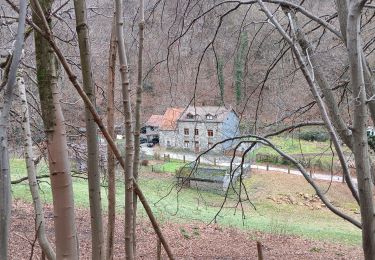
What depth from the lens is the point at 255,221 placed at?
1526 cm

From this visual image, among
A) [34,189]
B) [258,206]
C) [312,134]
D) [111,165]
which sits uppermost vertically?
[312,134]

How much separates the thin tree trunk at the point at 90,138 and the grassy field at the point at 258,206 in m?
9.14

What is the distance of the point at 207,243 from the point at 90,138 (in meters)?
10.8

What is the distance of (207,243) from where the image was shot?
11.4m

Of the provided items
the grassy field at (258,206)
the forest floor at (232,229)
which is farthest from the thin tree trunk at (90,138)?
the grassy field at (258,206)

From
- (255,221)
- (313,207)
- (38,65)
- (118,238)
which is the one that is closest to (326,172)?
(313,207)

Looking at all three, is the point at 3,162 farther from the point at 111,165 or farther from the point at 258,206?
the point at 258,206

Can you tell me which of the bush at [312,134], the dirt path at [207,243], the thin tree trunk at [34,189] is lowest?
the dirt path at [207,243]

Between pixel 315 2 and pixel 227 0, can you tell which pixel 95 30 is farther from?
pixel 315 2

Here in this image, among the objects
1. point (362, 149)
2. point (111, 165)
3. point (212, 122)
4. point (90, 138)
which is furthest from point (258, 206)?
point (90, 138)

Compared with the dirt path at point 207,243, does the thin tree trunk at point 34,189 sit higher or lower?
→ higher

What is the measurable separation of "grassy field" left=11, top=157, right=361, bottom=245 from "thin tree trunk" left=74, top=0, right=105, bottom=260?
914 centimetres

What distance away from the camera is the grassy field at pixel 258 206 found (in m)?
13.4

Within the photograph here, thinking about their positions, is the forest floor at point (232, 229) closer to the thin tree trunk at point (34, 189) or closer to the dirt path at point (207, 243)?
the dirt path at point (207, 243)
